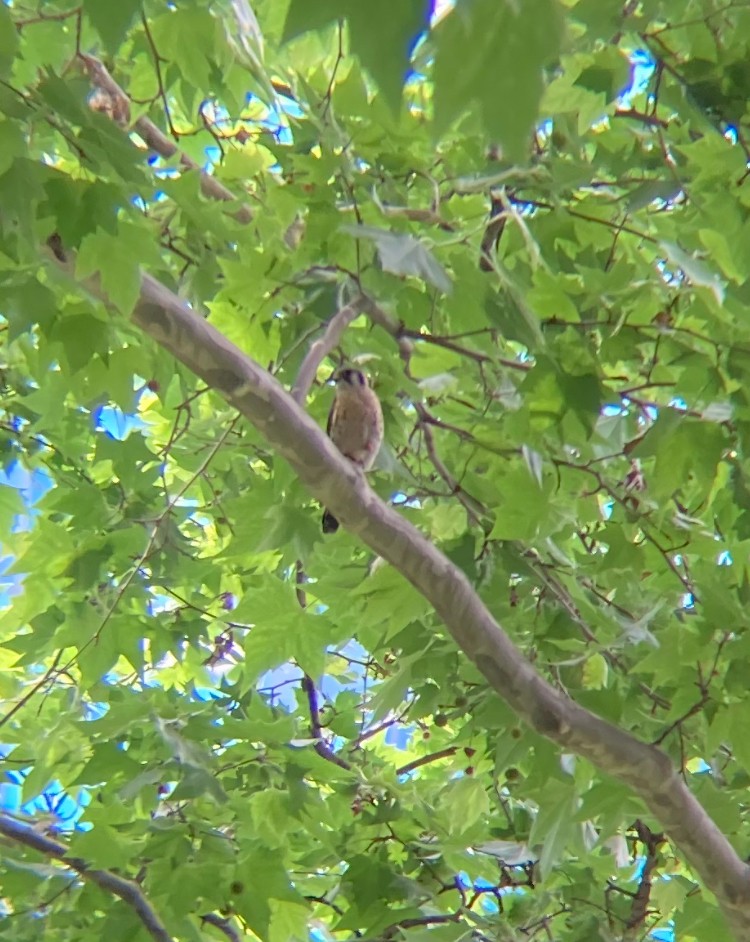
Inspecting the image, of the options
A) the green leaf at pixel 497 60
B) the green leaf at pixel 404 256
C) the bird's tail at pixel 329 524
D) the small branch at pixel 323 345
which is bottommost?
the green leaf at pixel 497 60

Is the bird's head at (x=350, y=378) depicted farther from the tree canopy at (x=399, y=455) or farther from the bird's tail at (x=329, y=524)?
the bird's tail at (x=329, y=524)

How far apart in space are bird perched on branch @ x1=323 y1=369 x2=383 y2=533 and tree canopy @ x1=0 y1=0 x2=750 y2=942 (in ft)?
0.14

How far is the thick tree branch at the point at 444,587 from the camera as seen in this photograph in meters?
1.28

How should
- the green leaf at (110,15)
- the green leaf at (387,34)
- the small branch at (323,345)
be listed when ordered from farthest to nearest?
the small branch at (323,345) < the green leaf at (110,15) < the green leaf at (387,34)

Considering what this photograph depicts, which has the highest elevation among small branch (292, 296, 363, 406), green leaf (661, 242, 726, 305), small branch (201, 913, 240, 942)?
small branch (292, 296, 363, 406)

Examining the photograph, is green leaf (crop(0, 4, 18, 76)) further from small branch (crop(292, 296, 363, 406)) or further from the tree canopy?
small branch (crop(292, 296, 363, 406))

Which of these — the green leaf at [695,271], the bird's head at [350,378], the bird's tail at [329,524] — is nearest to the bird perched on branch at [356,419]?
the bird's head at [350,378]

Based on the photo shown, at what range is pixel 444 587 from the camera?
145cm

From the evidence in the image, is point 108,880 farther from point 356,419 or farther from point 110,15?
point 110,15

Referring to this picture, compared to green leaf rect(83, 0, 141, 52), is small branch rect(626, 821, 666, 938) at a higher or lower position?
lower

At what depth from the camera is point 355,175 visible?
1469 millimetres

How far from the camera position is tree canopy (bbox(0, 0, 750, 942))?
1.35 m

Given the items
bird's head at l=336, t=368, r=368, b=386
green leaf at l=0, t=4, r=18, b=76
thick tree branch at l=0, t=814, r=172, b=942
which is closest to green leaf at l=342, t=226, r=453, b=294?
green leaf at l=0, t=4, r=18, b=76

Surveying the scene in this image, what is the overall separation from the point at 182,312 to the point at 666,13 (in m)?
0.83
